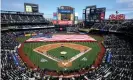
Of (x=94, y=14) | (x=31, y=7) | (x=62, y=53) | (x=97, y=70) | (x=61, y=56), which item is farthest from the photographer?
(x=94, y=14)

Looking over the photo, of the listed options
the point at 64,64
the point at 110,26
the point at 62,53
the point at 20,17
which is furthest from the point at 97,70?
the point at 20,17

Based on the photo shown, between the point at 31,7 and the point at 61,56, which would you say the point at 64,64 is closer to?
the point at 61,56

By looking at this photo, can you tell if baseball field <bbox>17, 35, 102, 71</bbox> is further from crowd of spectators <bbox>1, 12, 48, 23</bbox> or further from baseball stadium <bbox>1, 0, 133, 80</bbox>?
crowd of spectators <bbox>1, 12, 48, 23</bbox>

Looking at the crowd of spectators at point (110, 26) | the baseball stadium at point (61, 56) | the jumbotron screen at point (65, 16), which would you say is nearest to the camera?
the baseball stadium at point (61, 56)

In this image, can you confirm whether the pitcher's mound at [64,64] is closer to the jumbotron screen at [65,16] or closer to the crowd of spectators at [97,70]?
the crowd of spectators at [97,70]

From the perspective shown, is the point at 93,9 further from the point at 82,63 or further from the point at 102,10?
the point at 82,63

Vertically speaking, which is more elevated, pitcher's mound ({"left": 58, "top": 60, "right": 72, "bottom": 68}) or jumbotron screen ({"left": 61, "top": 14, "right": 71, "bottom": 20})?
jumbotron screen ({"left": 61, "top": 14, "right": 71, "bottom": 20})

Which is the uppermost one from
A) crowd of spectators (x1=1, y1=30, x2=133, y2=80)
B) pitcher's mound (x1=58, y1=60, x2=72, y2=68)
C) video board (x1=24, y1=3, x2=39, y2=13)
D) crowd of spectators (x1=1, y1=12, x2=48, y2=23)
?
video board (x1=24, y1=3, x2=39, y2=13)

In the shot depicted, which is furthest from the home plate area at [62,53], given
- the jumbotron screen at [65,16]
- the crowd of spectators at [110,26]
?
the jumbotron screen at [65,16]

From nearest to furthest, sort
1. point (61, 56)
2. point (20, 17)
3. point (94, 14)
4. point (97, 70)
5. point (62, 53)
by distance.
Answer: point (97, 70)
point (61, 56)
point (62, 53)
point (20, 17)
point (94, 14)

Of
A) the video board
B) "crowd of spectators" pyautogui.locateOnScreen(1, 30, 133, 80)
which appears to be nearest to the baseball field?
"crowd of spectators" pyautogui.locateOnScreen(1, 30, 133, 80)

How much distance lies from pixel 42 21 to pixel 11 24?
79.7 feet

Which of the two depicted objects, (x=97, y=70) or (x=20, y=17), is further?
(x=20, y=17)

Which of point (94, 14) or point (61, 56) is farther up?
point (94, 14)
